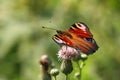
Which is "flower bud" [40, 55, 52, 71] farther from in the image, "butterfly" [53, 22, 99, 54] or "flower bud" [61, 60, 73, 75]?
"butterfly" [53, 22, 99, 54]

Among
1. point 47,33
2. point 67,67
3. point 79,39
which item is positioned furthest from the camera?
point 47,33

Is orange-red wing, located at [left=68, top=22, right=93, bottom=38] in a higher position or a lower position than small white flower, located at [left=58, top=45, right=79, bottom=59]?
higher

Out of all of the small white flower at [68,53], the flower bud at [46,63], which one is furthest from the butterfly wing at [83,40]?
the flower bud at [46,63]

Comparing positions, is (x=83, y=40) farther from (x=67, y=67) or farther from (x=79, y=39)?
(x=67, y=67)

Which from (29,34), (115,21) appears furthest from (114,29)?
(29,34)

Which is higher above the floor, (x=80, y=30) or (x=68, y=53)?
(x=80, y=30)

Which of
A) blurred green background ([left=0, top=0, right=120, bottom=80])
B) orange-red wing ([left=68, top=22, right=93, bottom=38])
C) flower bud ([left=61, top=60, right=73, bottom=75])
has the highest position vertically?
orange-red wing ([left=68, top=22, right=93, bottom=38])

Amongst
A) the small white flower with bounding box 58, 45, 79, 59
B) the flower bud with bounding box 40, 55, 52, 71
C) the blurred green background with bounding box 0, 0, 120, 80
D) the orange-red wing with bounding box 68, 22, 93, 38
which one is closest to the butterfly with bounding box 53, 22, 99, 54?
the orange-red wing with bounding box 68, 22, 93, 38

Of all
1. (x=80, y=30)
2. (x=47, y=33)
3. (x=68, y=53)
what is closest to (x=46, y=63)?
(x=68, y=53)

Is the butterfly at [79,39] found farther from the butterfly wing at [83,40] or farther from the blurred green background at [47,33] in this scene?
the blurred green background at [47,33]
